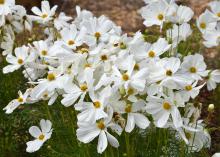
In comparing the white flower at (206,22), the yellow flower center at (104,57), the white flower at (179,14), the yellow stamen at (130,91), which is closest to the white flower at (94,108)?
the yellow stamen at (130,91)

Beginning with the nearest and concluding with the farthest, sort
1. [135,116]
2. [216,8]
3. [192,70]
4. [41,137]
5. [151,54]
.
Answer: [135,116] < [151,54] < [192,70] < [41,137] < [216,8]

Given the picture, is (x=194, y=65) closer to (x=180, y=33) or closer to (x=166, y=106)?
(x=180, y=33)

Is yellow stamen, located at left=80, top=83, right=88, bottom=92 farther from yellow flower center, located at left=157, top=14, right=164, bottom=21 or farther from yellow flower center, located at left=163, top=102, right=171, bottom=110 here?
yellow flower center, located at left=157, top=14, right=164, bottom=21

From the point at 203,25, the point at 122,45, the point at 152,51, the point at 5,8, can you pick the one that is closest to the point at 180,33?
the point at 203,25

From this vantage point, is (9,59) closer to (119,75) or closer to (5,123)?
(5,123)

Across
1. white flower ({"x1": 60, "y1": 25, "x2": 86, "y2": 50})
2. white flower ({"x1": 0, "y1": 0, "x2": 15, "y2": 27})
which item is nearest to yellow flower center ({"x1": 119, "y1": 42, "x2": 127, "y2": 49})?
white flower ({"x1": 60, "y1": 25, "x2": 86, "y2": 50})
